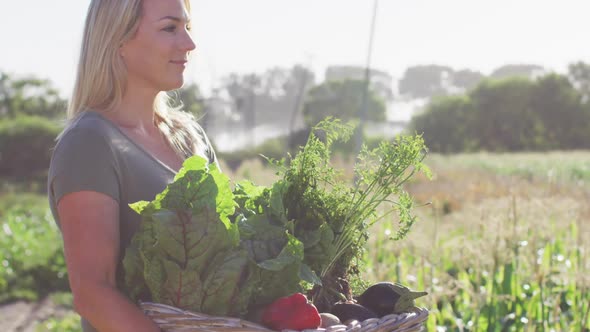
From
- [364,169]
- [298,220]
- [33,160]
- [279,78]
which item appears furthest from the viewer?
[279,78]

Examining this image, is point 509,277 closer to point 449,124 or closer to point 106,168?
point 106,168

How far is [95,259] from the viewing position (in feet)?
5.59

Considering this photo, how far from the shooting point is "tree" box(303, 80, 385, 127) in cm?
7175

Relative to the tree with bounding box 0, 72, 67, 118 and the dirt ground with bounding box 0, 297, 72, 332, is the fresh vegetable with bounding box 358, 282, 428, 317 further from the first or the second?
the tree with bounding box 0, 72, 67, 118

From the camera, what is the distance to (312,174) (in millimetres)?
1981

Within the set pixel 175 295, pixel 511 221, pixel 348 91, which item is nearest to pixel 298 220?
pixel 175 295

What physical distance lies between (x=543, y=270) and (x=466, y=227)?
2.80 metres

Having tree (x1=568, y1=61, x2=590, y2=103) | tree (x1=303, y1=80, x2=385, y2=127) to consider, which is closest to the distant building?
tree (x1=303, y1=80, x2=385, y2=127)

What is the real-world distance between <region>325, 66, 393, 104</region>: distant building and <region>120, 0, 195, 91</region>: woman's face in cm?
8723

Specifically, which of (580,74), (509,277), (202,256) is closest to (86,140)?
(202,256)

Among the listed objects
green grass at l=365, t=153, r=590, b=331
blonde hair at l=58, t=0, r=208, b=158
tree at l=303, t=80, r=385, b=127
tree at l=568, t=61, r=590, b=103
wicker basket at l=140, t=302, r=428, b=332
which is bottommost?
tree at l=303, t=80, r=385, b=127

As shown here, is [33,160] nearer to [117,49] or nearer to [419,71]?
[117,49]

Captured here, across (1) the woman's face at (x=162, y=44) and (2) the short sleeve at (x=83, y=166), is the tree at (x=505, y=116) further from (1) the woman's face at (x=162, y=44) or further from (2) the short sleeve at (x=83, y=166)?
(2) the short sleeve at (x=83, y=166)

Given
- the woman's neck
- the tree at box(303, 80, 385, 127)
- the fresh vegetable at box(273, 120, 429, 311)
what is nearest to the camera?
the fresh vegetable at box(273, 120, 429, 311)
